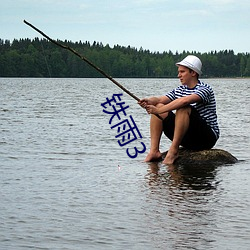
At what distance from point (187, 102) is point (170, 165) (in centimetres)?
84

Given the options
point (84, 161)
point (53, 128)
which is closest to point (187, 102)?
point (84, 161)

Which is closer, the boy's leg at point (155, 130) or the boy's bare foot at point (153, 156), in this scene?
the boy's leg at point (155, 130)

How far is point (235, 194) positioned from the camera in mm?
7246

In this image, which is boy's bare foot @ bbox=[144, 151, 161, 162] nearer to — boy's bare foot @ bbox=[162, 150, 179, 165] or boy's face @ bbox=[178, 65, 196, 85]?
boy's bare foot @ bbox=[162, 150, 179, 165]

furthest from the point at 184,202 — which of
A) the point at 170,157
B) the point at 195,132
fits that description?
the point at 170,157

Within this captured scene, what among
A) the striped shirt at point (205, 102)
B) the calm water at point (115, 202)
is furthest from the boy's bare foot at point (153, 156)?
the striped shirt at point (205, 102)

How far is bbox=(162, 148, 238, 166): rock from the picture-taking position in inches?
369

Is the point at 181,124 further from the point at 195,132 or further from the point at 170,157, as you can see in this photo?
the point at 170,157

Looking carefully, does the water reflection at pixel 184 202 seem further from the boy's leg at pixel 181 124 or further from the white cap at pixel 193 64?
the white cap at pixel 193 64

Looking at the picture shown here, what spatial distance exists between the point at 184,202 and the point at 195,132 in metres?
2.50

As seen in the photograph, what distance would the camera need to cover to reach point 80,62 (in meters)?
140

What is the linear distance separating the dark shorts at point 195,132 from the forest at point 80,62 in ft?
272

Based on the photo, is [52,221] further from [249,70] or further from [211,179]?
[249,70]

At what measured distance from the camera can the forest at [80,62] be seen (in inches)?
4873
